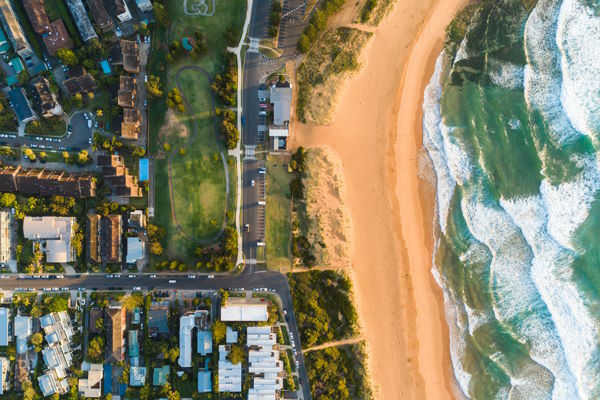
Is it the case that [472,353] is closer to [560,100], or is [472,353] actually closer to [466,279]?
[466,279]

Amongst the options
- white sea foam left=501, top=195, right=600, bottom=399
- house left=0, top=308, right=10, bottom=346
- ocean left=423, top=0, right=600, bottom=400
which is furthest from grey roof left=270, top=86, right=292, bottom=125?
house left=0, top=308, right=10, bottom=346

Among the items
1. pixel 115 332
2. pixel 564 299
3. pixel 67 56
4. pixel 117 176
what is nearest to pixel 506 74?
pixel 564 299

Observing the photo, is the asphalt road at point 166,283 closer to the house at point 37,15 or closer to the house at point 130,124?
the house at point 130,124

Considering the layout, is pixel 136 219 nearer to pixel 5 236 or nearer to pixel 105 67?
pixel 5 236

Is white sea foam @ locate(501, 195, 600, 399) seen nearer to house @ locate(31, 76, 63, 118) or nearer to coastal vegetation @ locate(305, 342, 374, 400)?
coastal vegetation @ locate(305, 342, 374, 400)

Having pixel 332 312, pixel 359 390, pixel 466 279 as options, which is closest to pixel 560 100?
pixel 466 279
